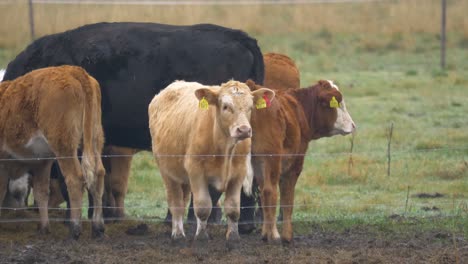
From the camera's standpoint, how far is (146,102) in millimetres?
11906

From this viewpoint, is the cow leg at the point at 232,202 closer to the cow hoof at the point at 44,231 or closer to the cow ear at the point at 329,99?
the cow ear at the point at 329,99

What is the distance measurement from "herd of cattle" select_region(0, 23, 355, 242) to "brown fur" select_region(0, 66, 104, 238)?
11mm

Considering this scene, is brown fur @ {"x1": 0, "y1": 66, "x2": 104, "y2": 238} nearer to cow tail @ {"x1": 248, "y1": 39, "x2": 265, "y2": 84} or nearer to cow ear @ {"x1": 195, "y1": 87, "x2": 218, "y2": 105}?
cow ear @ {"x1": 195, "y1": 87, "x2": 218, "y2": 105}

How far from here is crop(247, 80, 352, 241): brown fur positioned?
32.6 ft

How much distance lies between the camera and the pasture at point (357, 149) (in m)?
9.73

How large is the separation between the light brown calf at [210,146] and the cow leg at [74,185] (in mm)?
783

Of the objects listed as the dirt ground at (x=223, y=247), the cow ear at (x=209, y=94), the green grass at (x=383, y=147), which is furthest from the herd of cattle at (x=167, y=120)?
the green grass at (x=383, y=147)

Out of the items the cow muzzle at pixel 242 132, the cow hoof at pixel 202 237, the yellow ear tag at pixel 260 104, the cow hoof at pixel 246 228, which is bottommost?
the cow hoof at pixel 246 228

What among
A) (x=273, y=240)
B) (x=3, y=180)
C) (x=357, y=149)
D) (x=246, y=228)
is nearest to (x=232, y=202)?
(x=273, y=240)

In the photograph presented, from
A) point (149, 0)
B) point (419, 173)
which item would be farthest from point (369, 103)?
point (149, 0)

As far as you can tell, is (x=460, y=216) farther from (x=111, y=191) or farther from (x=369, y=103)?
(x=369, y=103)

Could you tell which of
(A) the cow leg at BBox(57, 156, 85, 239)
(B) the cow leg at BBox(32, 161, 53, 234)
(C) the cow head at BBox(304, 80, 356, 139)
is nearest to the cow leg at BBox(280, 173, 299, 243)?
(C) the cow head at BBox(304, 80, 356, 139)

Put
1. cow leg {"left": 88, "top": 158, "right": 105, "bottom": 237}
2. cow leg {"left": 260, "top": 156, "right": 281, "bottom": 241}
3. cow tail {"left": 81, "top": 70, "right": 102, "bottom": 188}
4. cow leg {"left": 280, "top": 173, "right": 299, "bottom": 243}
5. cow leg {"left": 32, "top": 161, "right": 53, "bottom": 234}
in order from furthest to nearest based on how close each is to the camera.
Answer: cow leg {"left": 32, "top": 161, "right": 53, "bottom": 234}
cow leg {"left": 88, "top": 158, "right": 105, "bottom": 237}
cow tail {"left": 81, "top": 70, "right": 102, "bottom": 188}
cow leg {"left": 280, "top": 173, "right": 299, "bottom": 243}
cow leg {"left": 260, "top": 156, "right": 281, "bottom": 241}

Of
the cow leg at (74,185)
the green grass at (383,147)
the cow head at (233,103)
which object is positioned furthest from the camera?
the green grass at (383,147)
